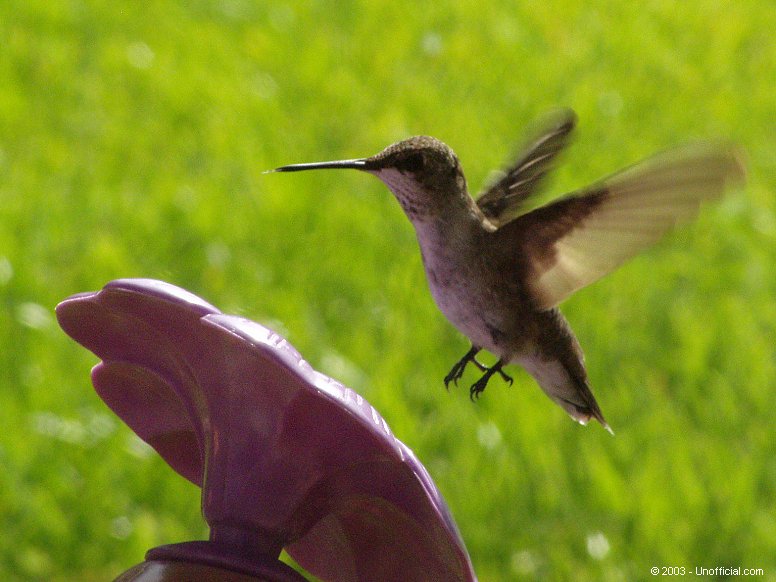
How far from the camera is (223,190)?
4.04 m

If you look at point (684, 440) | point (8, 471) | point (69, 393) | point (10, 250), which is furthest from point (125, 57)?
point (684, 440)

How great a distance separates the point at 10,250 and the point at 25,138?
2.88 ft

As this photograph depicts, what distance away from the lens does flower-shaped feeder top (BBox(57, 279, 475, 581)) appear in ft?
3.69

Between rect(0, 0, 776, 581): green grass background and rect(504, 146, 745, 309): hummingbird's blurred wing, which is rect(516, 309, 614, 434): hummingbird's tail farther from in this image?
rect(0, 0, 776, 581): green grass background

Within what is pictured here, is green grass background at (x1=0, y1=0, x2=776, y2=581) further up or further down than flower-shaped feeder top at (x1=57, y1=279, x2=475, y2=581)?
further up

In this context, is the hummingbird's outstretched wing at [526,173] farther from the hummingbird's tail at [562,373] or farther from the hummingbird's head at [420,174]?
the hummingbird's head at [420,174]

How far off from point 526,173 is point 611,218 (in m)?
0.40

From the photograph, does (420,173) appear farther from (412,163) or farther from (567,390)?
(567,390)

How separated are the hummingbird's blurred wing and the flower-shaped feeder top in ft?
1.26

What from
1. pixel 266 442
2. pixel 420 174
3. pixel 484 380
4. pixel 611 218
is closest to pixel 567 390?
pixel 484 380

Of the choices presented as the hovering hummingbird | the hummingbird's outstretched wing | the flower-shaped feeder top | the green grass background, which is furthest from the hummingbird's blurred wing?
the green grass background

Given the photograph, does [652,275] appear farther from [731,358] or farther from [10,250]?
[10,250]

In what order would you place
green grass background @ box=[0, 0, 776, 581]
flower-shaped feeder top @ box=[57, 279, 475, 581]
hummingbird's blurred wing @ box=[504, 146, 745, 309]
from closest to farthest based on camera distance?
1. flower-shaped feeder top @ box=[57, 279, 475, 581]
2. hummingbird's blurred wing @ box=[504, 146, 745, 309]
3. green grass background @ box=[0, 0, 776, 581]

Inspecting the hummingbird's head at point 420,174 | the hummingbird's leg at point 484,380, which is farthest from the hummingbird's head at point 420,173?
the hummingbird's leg at point 484,380
